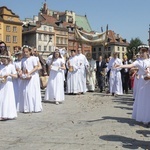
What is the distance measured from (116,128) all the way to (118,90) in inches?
341

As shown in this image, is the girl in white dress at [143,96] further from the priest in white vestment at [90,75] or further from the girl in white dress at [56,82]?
the priest in white vestment at [90,75]

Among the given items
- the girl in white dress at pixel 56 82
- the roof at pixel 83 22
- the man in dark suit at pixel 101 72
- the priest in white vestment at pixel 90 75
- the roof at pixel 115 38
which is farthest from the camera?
the roof at pixel 83 22

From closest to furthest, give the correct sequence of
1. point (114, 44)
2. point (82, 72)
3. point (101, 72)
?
point (82, 72) → point (101, 72) → point (114, 44)

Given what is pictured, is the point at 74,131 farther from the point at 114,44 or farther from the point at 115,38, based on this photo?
the point at 115,38

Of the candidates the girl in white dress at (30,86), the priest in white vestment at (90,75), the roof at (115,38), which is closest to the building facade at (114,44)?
the roof at (115,38)

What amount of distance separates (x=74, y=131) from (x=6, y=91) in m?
2.51

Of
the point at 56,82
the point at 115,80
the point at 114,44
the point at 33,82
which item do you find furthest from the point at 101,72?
the point at 114,44

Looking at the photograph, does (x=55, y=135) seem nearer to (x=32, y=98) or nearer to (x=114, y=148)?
(x=114, y=148)

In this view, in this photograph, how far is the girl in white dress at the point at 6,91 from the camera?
891 cm

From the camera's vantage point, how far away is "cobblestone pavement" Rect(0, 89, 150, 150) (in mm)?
6379

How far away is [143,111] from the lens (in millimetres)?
8500

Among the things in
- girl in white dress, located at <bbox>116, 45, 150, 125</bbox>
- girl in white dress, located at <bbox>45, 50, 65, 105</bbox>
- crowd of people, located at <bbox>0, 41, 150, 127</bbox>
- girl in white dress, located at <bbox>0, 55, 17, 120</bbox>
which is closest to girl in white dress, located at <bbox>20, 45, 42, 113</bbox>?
crowd of people, located at <bbox>0, 41, 150, 127</bbox>

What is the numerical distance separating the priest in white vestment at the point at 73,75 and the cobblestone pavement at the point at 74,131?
5772 millimetres

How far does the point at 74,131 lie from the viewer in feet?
25.0
